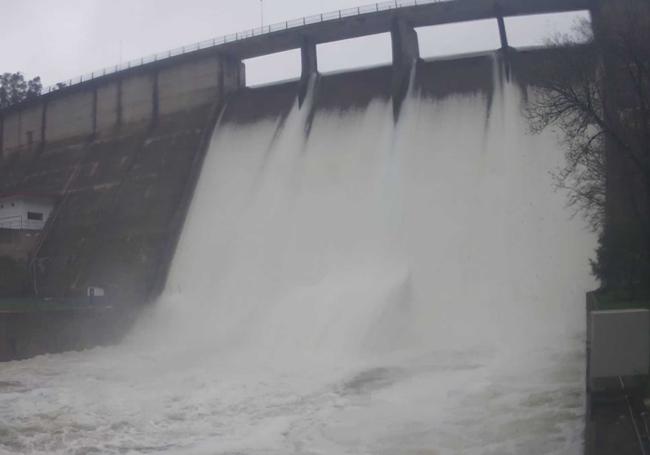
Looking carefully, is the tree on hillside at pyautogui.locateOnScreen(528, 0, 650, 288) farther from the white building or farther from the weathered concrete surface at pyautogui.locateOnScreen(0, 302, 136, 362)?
the white building

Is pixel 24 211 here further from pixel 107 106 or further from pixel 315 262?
pixel 315 262

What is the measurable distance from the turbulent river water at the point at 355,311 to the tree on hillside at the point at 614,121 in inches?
55.3

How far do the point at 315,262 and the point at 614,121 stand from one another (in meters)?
7.89

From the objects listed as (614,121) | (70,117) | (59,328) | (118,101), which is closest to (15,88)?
(70,117)

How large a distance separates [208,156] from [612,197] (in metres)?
12.4

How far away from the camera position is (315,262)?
643 inches

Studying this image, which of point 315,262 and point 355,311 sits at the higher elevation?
point 315,262

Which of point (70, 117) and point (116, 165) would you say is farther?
point (70, 117)

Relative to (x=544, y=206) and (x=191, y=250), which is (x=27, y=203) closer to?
(x=191, y=250)

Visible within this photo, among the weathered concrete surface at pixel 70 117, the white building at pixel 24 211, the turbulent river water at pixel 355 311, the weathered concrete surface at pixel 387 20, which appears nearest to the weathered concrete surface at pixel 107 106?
the weathered concrete surface at pixel 70 117

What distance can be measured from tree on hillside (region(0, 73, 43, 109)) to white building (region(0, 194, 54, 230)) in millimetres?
14526

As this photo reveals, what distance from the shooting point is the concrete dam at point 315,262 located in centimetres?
896

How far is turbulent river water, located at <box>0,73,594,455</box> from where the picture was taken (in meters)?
8.48

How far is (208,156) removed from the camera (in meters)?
21.1
